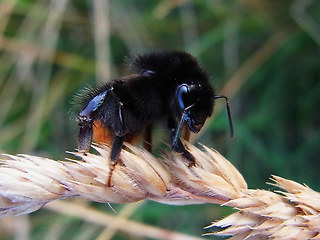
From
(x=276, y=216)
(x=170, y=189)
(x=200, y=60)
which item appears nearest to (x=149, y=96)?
(x=170, y=189)

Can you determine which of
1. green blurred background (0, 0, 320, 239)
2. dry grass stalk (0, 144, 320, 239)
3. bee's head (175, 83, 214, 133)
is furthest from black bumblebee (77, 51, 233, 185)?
green blurred background (0, 0, 320, 239)

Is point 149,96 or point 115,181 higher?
point 149,96

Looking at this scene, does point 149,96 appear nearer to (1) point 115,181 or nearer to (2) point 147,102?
(2) point 147,102

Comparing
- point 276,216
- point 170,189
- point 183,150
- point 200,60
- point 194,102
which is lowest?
point 276,216

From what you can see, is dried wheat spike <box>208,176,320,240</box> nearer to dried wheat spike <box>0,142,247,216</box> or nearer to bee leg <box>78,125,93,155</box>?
dried wheat spike <box>0,142,247,216</box>

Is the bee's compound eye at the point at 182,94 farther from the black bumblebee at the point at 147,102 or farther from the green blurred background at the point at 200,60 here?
the green blurred background at the point at 200,60

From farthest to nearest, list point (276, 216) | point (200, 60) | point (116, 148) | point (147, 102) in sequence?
point (200, 60), point (147, 102), point (116, 148), point (276, 216)
